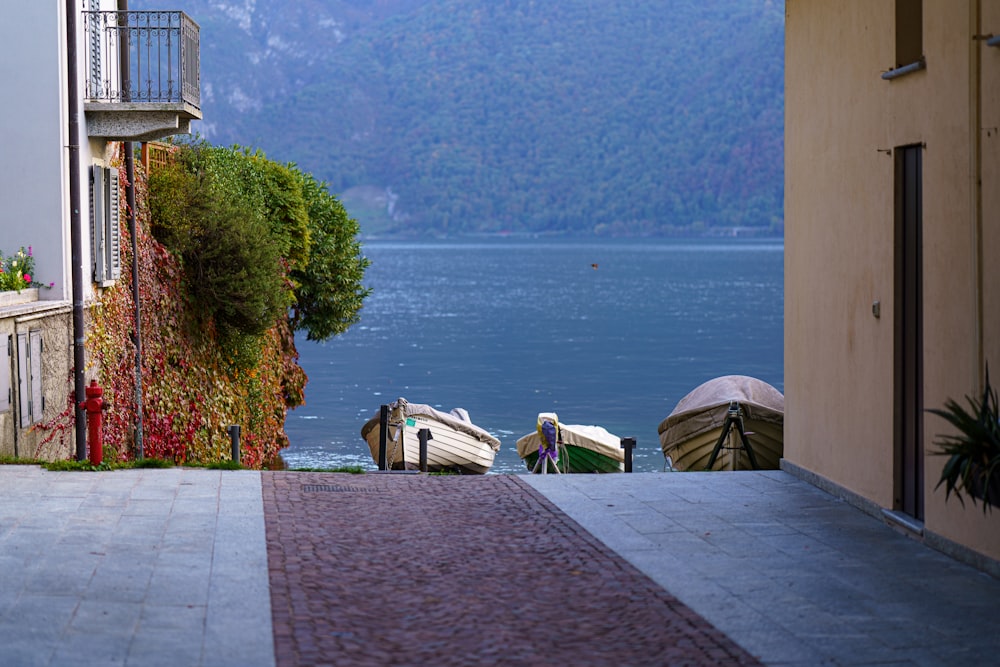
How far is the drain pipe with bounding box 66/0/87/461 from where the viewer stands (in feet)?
52.2

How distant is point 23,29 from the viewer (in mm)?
16062

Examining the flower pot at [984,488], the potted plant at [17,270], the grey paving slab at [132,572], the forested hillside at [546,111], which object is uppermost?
the forested hillside at [546,111]

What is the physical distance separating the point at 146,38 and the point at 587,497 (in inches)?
410

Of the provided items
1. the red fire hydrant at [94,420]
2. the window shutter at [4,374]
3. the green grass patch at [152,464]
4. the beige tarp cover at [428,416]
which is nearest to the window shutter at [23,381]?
the window shutter at [4,374]

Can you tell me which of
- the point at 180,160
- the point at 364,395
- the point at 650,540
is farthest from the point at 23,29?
the point at 364,395

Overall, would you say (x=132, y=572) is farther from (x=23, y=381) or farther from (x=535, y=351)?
(x=535, y=351)

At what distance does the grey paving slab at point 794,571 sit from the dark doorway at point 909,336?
0.40 m

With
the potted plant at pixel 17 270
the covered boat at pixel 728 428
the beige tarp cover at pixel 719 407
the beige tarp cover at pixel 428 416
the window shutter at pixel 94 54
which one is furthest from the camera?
the beige tarp cover at pixel 428 416

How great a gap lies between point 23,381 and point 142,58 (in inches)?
229

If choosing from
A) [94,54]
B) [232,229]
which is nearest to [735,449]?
[232,229]

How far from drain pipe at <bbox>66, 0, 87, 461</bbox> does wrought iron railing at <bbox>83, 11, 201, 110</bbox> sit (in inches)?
29.2

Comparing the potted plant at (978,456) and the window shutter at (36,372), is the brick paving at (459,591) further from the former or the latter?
the window shutter at (36,372)

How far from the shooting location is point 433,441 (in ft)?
85.5

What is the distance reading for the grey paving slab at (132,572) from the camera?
6625 mm
